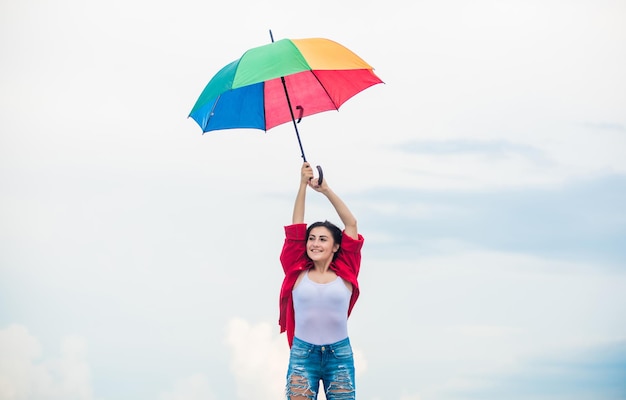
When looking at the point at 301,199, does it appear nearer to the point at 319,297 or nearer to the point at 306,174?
the point at 306,174

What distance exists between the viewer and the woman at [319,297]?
26.5 ft

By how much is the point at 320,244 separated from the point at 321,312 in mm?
627

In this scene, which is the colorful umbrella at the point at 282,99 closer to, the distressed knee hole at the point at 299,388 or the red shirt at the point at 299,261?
the red shirt at the point at 299,261

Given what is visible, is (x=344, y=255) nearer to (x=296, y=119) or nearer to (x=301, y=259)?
(x=301, y=259)

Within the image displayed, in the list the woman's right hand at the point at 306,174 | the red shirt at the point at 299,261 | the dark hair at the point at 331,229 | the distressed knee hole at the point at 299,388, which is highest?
the woman's right hand at the point at 306,174

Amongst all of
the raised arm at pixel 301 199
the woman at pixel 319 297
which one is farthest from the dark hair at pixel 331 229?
the raised arm at pixel 301 199

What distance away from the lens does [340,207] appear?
8.37 m

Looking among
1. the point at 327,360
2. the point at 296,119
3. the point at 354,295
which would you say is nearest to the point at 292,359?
the point at 327,360

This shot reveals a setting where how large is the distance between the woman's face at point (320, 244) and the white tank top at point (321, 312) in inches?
9.6

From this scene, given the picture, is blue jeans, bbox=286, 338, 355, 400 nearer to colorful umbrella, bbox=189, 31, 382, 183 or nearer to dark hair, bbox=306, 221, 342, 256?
dark hair, bbox=306, 221, 342, 256

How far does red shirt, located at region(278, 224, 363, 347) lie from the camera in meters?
8.39

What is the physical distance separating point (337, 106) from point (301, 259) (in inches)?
62.9

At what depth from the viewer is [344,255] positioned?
843 cm

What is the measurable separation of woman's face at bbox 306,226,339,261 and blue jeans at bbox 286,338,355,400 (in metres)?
0.80
